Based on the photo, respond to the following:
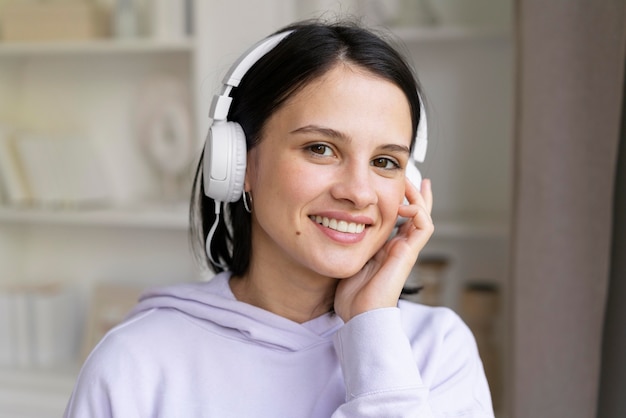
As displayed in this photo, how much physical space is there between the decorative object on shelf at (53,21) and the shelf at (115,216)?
59 centimetres

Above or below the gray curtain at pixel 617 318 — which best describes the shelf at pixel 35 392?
below

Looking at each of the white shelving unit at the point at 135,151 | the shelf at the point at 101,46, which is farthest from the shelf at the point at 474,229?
the shelf at the point at 101,46

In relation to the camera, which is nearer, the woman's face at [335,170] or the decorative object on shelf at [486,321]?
the woman's face at [335,170]

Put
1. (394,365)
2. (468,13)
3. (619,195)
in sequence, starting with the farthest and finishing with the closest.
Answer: (468,13) → (619,195) → (394,365)

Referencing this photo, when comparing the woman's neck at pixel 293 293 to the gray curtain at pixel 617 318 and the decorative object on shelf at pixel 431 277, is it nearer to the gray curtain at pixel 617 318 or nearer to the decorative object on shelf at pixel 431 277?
the gray curtain at pixel 617 318

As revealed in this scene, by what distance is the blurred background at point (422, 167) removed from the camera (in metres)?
1.67

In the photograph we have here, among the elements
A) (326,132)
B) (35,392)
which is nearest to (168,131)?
(35,392)

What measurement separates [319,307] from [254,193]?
215 millimetres

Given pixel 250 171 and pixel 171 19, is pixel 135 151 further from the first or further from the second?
pixel 250 171

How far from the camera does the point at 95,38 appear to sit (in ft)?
8.41

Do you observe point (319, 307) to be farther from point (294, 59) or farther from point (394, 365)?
point (294, 59)

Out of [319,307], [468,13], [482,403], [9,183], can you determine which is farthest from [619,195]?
[9,183]

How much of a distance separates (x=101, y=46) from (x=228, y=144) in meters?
1.51

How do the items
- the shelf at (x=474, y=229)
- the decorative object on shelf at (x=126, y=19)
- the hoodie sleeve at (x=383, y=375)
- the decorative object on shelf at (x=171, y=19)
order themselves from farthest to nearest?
the decorative object on shelf at (x=126, y=19) → the decorative object on shelf at (x=171, y=19) → the shelf at (x=474, y=229) → the hoodie sleeve at (x=383, y=375)
